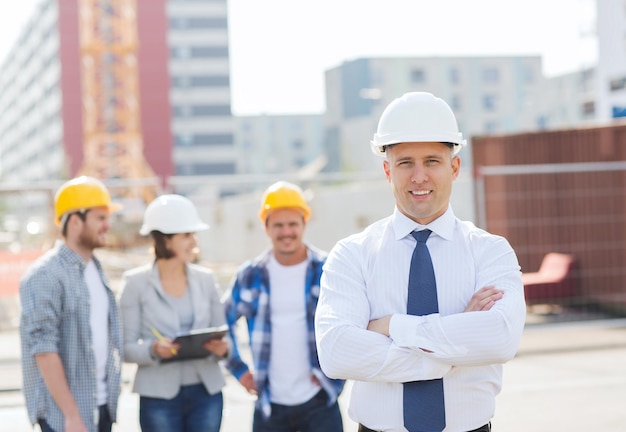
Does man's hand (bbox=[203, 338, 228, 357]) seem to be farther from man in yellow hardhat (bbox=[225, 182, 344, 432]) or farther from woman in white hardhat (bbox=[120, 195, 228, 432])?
man in yellow hardhat (bbox=[225, 182, 344, 432])

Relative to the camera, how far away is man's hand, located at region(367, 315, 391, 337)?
2836 millimetres

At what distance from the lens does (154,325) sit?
4.54 m

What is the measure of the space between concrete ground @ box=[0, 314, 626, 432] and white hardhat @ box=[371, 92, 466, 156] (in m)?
4.59

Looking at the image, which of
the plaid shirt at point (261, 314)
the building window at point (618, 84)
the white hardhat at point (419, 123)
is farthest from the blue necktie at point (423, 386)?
the building window at point (618, 84)

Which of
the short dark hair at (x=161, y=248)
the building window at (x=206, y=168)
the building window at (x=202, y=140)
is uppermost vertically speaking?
the building window at (x=202, y=140)

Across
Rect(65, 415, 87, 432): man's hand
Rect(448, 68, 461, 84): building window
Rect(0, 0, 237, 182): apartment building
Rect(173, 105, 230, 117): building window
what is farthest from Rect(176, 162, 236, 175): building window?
Rect(65, 415, 87, 432): man's hand

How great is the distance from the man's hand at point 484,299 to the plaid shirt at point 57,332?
6.05 ft

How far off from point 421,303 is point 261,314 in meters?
1.79

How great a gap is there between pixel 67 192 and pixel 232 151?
97.0 metres

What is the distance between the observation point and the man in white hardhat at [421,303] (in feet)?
9.12

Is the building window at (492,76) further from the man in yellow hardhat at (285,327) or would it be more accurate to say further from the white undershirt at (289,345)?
the white undershirt at (289,345)

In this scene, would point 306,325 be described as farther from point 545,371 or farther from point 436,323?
point 545,371

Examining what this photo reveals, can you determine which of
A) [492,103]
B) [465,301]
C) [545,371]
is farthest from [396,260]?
[492,103]

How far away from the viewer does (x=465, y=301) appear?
290cm
